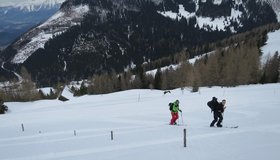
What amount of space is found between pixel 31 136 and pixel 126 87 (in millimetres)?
90103

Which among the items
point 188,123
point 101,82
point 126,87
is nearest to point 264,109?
point 188,123

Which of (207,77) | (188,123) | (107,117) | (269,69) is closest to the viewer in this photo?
(188,123)

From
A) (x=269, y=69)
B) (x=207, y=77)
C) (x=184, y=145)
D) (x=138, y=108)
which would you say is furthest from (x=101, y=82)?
(x=184, y=145)

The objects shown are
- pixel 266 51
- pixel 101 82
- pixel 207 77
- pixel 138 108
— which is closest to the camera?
pixel 138 108

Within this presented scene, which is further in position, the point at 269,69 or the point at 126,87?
the point at 126,87

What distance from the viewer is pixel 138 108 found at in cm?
3900

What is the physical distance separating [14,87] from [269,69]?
9438cm

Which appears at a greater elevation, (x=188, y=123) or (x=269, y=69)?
(x=269, y=69)

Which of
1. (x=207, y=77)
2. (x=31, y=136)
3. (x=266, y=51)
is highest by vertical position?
(x=266, y=51)

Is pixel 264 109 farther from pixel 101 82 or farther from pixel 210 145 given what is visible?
pixel 101 82

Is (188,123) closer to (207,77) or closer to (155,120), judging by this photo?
(155,120)

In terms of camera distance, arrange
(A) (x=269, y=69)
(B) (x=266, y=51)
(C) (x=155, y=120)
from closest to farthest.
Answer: (C) (x=155, y=120), (A) (x=269, y=69), (B) (x=266, y=51)

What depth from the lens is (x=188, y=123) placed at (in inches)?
1051

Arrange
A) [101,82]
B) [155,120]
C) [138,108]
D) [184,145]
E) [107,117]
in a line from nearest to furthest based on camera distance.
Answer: [184,145]
[155,120]
[107,117]
[138,108]
[101,82]
